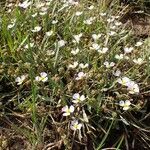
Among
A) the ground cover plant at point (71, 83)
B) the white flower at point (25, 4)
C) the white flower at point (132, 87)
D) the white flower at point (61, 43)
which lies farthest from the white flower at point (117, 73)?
the white flower at point (25, 4)

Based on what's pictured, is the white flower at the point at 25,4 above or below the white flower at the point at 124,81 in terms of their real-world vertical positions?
above

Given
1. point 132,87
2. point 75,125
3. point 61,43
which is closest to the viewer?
point 75,125

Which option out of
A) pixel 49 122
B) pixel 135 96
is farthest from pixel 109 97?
pixel 49 122

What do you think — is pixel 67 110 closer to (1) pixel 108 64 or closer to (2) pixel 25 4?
(1) pixel 108 64

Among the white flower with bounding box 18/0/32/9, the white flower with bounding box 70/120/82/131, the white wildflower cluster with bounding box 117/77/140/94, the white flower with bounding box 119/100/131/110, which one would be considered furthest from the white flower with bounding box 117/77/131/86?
the white flower with bounding box 18/0/32/9

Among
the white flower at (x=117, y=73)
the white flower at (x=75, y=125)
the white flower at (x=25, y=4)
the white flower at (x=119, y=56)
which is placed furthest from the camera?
the white flower at (x=25, y=4)

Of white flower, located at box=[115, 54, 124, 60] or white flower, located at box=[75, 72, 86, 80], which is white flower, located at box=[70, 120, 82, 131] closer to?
white flower, located at box=[75, 72, 86, 80]

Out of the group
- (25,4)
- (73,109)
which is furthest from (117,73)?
(25,4)

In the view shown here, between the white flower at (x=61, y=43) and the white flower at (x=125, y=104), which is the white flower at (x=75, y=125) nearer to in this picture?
the white flower at (x=125, y=104)

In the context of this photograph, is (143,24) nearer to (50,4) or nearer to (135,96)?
(50,4)
